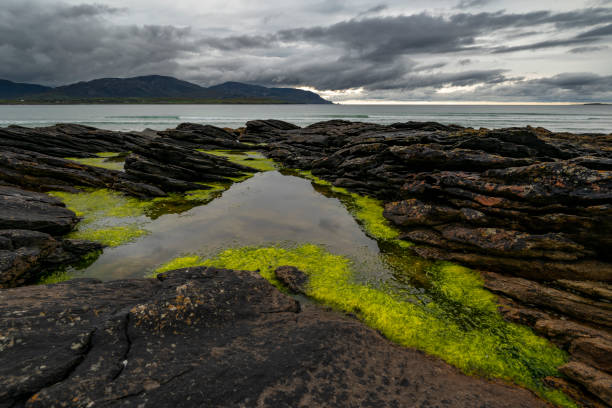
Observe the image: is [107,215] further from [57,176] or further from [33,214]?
[57,176]

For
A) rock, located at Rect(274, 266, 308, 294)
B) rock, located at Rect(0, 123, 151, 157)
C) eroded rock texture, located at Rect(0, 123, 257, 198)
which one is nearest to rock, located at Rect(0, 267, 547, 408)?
rock, located at Rect(274, 266, 308, 294)

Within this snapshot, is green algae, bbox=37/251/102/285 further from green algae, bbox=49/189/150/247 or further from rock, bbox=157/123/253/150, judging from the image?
rock, bbox=157/123/253/150

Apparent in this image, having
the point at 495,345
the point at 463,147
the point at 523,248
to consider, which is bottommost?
the point at 495,345

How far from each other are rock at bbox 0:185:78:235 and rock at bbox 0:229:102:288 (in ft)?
6.18

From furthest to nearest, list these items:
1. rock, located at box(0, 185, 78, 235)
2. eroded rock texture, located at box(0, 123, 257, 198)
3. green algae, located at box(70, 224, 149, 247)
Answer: eroded rock texture, located at box(0, 123, 257, 198), green algae, located at box(70, 224, 149, 247), rock, located at box(0, 185, 78, 235)

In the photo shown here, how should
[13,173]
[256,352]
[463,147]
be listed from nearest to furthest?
[256,352]
[463,147]
[13,173]

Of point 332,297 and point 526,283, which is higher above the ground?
point 526,283

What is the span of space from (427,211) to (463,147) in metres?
6.77

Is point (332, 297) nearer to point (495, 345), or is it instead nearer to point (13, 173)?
point (495, 345)

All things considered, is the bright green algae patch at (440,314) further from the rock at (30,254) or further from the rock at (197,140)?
the rock at (197,140)

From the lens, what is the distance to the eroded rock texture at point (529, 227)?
925cm

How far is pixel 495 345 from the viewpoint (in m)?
8.91

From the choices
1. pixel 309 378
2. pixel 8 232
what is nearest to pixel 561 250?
pixel 309 378

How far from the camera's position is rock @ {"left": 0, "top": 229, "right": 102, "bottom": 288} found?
10383mm
